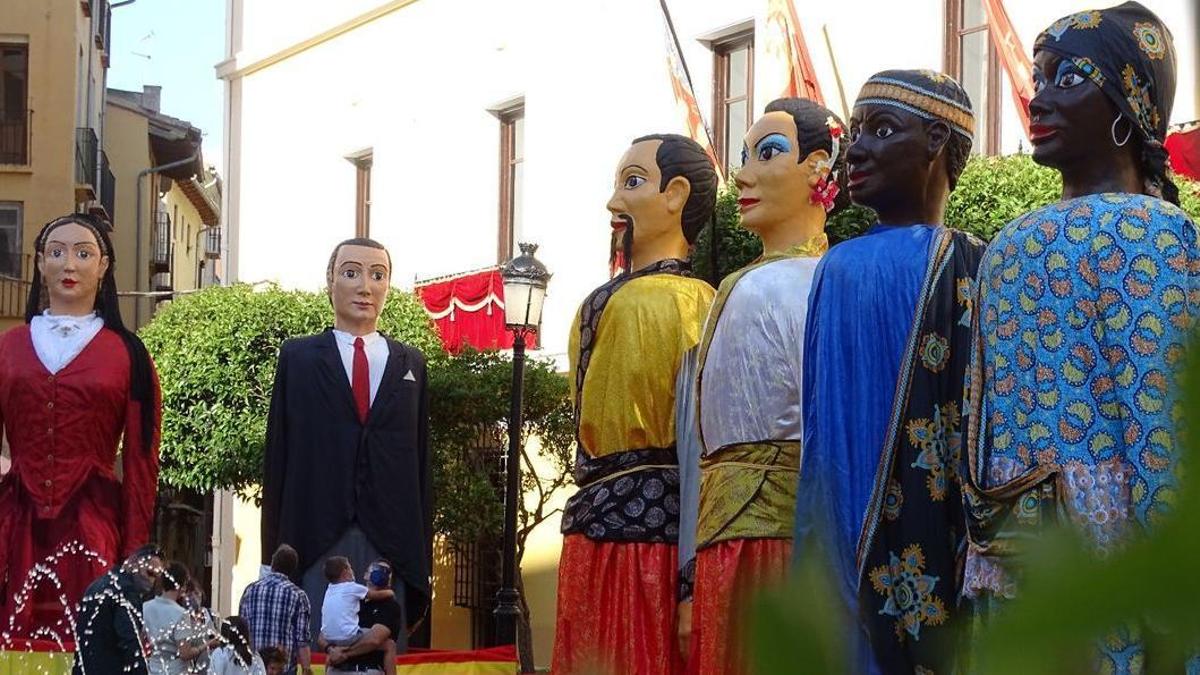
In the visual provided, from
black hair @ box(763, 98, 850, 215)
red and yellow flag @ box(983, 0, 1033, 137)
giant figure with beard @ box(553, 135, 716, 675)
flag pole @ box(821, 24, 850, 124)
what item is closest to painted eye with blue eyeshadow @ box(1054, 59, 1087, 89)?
black hair @ box(763, 98, 850, 215)

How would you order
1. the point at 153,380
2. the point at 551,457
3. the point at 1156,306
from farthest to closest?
the point at 551,457, the point at 153,380, the point at 1156,306

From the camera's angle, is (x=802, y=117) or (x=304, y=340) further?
(x=304, y=340)

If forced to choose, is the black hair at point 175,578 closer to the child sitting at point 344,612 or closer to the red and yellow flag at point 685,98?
the child sitting at point 344,612

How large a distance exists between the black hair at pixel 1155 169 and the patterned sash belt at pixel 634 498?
203 centimetres

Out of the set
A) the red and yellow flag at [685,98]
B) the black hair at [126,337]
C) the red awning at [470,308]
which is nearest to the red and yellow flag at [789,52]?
the red and yellow flag at [685,98]

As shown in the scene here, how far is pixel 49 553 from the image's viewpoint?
6707mm

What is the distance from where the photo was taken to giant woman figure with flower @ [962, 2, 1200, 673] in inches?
120

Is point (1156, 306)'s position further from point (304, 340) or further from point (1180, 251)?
point (304, 340)

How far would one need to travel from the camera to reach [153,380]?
269 inches

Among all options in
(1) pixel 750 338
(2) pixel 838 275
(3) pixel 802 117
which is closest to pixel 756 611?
(2) pixel 838 275

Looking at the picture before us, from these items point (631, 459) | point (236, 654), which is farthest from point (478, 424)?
point (631, 459)

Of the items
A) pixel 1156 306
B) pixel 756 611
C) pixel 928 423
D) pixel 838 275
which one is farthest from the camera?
pixel 838 275

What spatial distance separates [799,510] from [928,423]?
34 centimetres

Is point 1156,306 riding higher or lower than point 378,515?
higher
